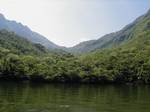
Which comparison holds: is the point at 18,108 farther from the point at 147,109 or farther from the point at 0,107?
the point at 147,109

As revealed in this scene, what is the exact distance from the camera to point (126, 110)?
7200 cm

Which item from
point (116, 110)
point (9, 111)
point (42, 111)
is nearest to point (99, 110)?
point (116, 110)

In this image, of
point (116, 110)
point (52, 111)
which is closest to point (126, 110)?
point (116, 110)

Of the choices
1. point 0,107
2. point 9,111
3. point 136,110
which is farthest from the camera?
point 136,110

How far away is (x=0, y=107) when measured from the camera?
6775cm

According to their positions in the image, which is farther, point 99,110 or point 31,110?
point 99,110

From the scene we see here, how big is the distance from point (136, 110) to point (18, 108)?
2352 centimetres

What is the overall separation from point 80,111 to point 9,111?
44.8ft

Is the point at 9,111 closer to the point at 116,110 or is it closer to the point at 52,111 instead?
the point at 52,111

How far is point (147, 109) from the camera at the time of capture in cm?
7506

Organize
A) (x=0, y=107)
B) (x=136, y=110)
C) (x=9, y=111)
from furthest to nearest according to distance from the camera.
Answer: (x=136, y=110)
(x=0, y=107)
(x=9, y=111)

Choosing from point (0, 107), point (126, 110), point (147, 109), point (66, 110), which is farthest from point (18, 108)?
point (147, 109)

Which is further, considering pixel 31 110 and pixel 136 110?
pixel 136 110

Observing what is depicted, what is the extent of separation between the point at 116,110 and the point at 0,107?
22455 mm
